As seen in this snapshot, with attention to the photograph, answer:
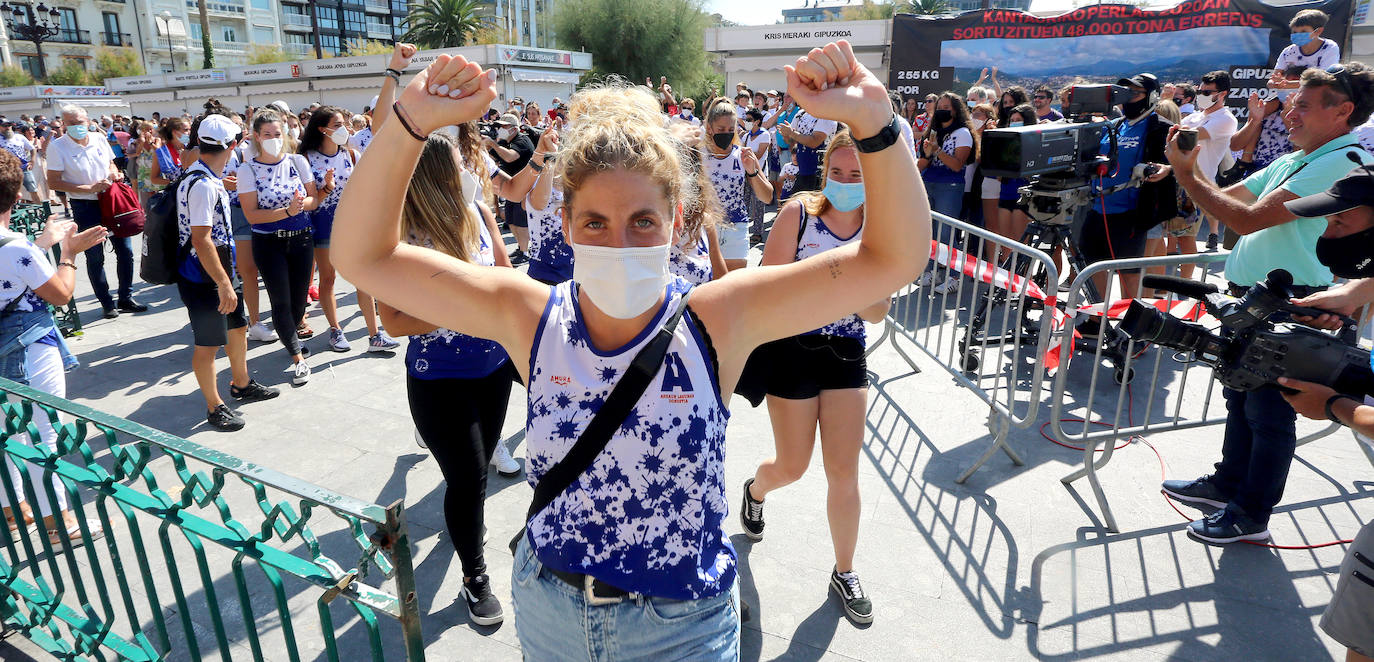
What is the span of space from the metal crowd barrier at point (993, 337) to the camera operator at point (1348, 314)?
96 cm

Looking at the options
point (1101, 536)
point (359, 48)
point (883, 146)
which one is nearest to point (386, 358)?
point (1101, 536)

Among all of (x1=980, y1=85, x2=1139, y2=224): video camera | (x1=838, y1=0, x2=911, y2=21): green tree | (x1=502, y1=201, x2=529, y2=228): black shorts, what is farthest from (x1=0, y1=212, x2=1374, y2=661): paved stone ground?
(x1=838, y1=0, x2=911, y2=21): green tree

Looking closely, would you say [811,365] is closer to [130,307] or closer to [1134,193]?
[1134,193]

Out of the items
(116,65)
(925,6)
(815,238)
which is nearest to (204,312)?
(815,238)

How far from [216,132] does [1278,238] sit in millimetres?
5901

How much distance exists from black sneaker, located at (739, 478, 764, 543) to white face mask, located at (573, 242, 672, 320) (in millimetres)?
2177

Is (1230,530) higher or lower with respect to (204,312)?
lower

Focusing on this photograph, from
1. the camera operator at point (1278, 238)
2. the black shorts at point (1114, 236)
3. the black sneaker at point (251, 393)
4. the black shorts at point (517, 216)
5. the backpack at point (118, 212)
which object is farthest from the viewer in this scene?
the black shorts at point (517, 216)

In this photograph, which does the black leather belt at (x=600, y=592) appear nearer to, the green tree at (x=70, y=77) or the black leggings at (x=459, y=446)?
the black leggings at (x=459, y=446)

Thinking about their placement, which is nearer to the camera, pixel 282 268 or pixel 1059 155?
pixel 1059 155

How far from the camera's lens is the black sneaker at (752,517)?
347 cm

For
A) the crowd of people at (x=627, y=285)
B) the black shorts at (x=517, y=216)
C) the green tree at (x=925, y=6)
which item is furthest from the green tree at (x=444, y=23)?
the crowd of people at (x=627, y=285)

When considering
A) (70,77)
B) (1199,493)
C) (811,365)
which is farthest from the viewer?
(70,77)

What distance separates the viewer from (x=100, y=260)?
7340 mm
